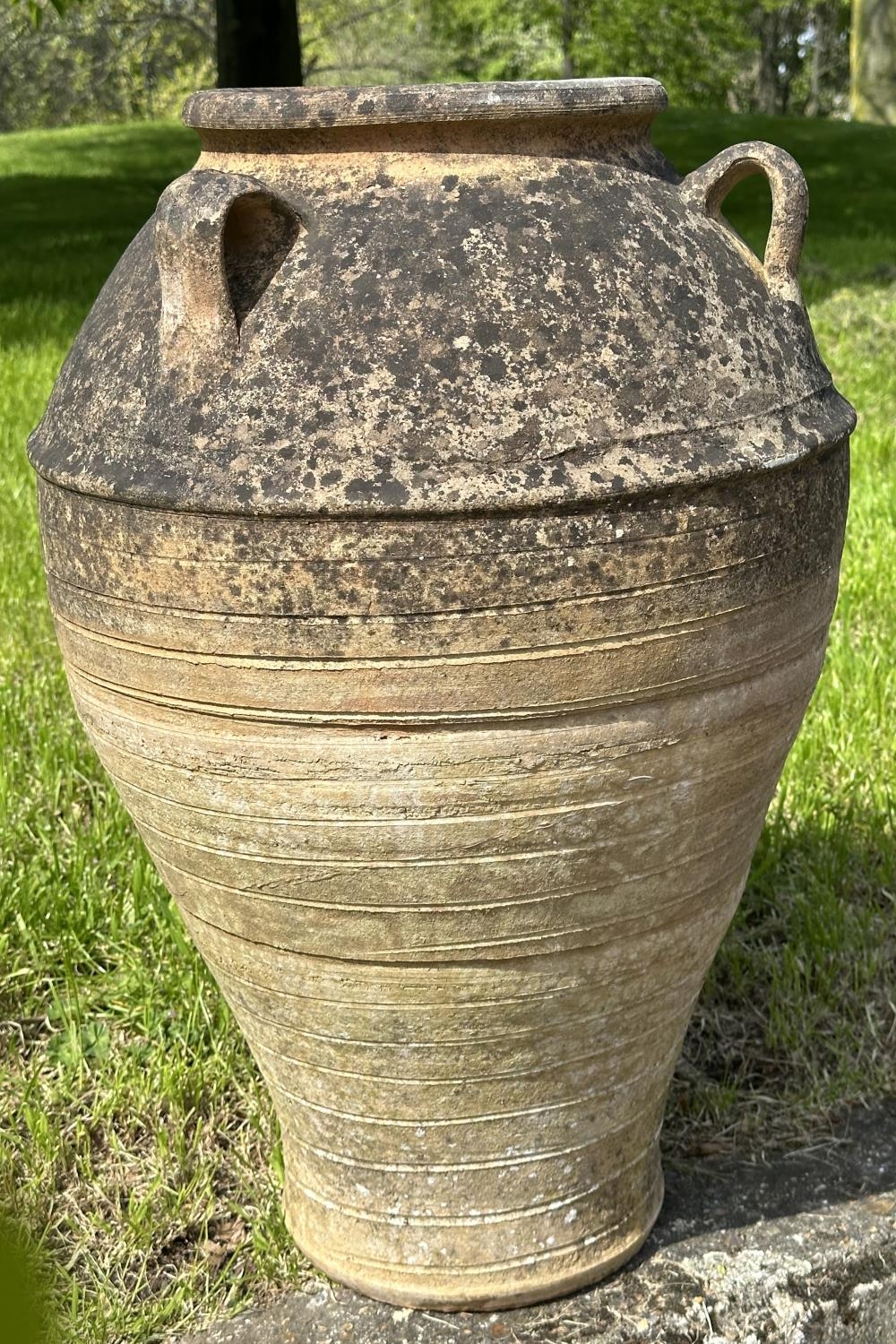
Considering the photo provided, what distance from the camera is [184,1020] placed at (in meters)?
2.79

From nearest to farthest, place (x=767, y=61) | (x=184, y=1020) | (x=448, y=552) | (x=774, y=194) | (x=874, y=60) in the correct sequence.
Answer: (x=448, y=552) < (x=774, y=194) < (x=184, y=1020) < (x=874, y=60) < (x=767, y=61)

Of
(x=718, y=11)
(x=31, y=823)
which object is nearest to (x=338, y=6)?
(x=718, y=11)

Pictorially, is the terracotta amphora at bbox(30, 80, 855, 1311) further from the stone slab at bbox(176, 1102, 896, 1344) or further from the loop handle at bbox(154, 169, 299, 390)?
the stone slab at bbox(176, 1102, 896, 1344)

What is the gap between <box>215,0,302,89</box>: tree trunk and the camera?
10.1 metres

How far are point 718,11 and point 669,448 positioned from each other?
91.9 feet

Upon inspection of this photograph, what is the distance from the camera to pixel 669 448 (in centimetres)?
171

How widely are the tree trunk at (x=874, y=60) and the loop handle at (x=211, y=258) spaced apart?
1991 cm

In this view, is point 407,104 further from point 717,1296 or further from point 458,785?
point 717,1296

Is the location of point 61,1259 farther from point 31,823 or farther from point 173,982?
point 31,823

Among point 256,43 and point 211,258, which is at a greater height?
point 211,258

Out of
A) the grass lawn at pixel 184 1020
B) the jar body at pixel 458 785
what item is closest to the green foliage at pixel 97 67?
the grass lawn at pixel 184 1020

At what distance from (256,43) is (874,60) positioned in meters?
12.7

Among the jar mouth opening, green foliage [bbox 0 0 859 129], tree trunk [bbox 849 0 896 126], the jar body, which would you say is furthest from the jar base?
green foliage [bbox 0 0 859 129]

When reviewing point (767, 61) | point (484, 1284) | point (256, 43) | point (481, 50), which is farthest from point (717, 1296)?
point (767, 61)
